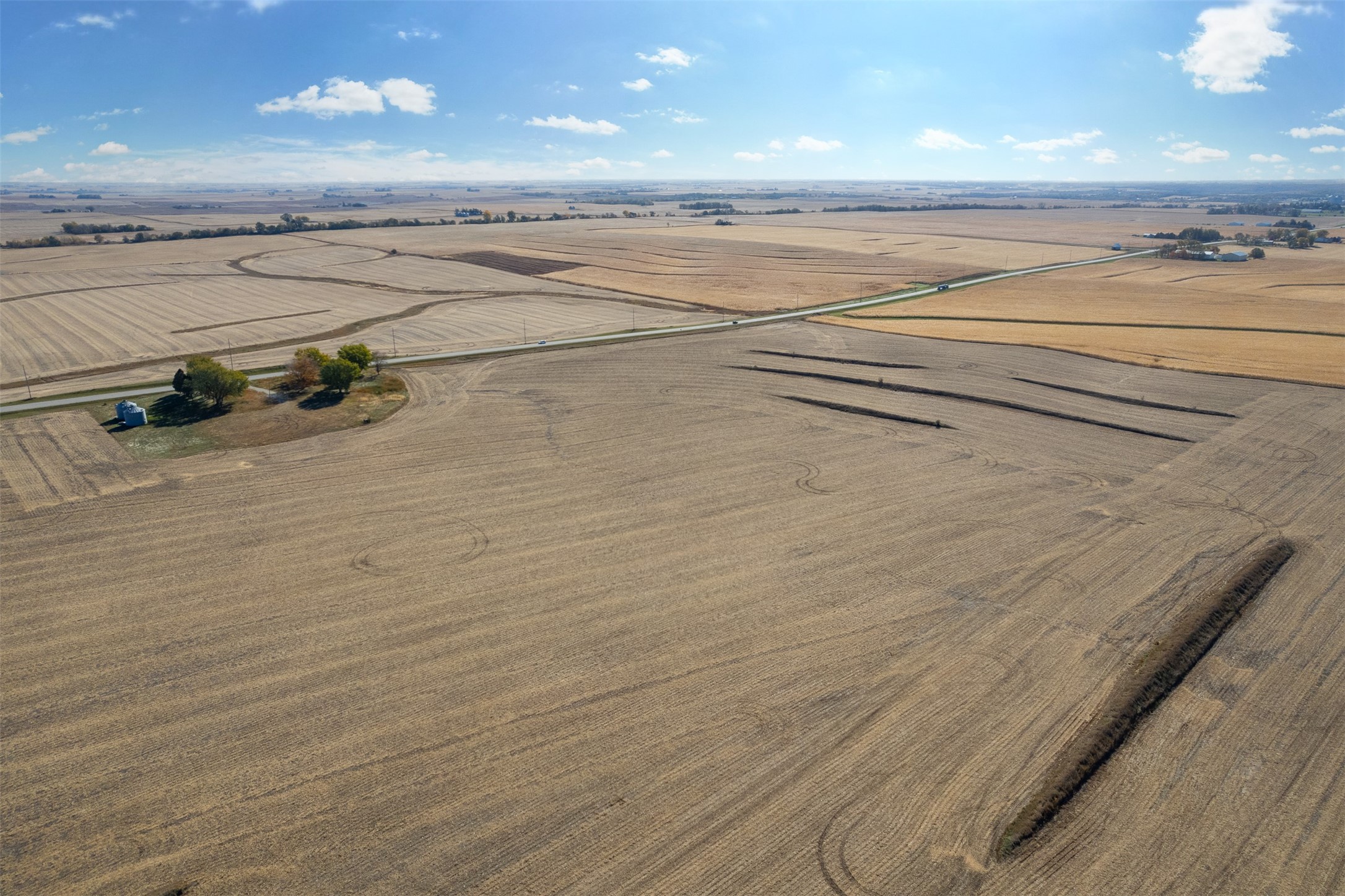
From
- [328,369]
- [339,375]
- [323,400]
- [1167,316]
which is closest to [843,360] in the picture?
[339,375]

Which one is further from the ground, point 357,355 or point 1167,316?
point 1167,316

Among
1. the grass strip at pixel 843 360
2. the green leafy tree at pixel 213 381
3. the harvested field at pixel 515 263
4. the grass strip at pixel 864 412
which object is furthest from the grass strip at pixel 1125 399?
the harvested field at pixel 515 263

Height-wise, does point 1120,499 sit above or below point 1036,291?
below

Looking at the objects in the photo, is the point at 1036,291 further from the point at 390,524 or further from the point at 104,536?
the point at 104,536

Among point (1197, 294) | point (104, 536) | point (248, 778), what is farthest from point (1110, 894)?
point (1197, 294)

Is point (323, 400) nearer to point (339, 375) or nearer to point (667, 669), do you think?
point (339, 375)

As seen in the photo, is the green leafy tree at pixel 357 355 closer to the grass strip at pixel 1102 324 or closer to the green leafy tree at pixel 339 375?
the green leafy tree at pixel 339 375
